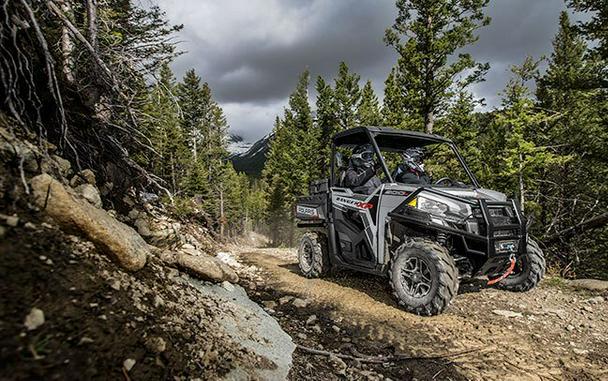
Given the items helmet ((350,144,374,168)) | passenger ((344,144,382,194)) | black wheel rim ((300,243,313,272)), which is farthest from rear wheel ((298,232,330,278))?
helmet ((350,144,374,168))

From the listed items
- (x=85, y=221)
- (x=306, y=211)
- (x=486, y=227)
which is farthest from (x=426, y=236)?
(x=85, y=221)

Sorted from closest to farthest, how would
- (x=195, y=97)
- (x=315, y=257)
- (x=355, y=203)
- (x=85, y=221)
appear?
(x=85, y=221) → (x=355, y=203) → (x=315, y=257) → (x=195, y=97)

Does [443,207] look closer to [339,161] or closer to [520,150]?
[339,161]

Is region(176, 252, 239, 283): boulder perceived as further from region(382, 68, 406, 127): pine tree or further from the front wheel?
region(382, 68, 406, 127): pine tree

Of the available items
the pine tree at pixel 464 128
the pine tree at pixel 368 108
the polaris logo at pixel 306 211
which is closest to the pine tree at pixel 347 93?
the pine tree at pixel 368 108

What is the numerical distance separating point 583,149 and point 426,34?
331 inches

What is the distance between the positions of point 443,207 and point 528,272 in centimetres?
210

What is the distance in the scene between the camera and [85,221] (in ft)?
7.61

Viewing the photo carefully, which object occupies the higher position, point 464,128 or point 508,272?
point 464,128

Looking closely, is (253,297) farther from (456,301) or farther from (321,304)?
(456,301)

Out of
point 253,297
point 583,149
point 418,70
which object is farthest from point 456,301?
point 418,70

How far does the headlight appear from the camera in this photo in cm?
436

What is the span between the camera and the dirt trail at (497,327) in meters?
Result: 3.08

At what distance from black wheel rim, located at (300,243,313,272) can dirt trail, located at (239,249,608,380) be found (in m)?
1.07
